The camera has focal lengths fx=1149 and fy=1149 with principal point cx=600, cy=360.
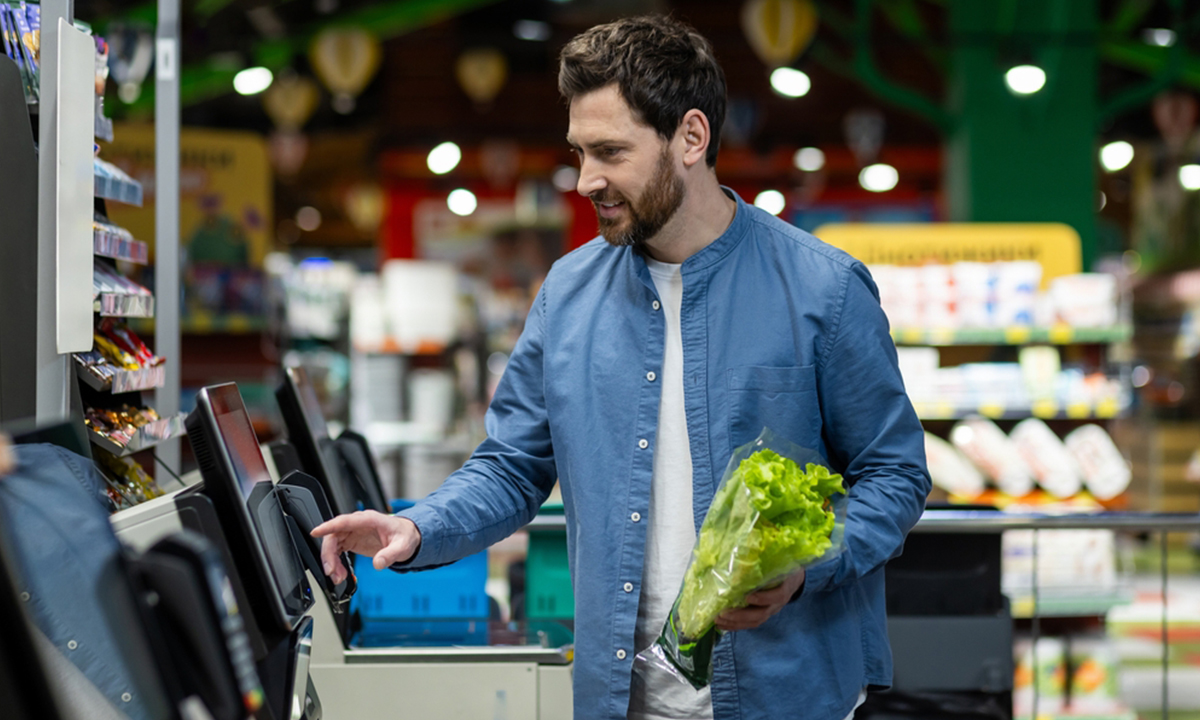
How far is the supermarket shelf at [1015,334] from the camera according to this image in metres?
5.51

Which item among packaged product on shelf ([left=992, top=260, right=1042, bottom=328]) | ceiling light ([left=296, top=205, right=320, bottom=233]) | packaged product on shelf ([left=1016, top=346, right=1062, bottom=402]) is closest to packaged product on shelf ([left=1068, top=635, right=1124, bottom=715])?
packaged product on shelf ([left=1016, top=346, right=1062, bottom=402])

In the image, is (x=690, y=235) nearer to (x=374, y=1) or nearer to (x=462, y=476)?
(x=462, y=476)

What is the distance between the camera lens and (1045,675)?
4.84m

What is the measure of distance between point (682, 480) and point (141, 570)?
94 centimetres

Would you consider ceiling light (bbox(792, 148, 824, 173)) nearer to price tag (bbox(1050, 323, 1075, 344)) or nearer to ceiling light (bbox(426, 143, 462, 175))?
ceiling light (bbox(426, 143, 462, 175))

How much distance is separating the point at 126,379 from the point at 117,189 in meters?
0.41

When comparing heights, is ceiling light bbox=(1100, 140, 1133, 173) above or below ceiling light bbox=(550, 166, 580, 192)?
above

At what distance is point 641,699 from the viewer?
1723 millimetres

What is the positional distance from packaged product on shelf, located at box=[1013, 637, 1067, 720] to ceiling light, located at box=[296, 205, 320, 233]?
19960 mm

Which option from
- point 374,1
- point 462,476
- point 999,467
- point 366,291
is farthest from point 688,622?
point 374,1

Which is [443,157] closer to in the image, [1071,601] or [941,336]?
[941,336]

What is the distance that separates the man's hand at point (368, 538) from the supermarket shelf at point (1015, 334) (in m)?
4.22

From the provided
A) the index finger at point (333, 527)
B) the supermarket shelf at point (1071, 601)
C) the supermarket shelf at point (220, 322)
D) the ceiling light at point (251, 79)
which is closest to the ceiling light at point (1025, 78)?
the supermarket shelf at point (1071, 601)

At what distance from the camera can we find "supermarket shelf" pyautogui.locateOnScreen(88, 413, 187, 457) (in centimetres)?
209
